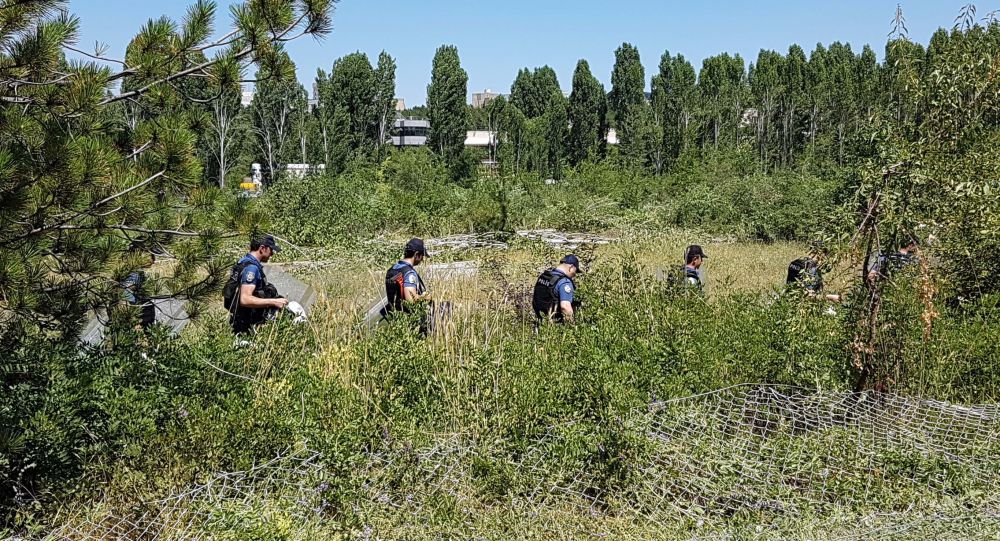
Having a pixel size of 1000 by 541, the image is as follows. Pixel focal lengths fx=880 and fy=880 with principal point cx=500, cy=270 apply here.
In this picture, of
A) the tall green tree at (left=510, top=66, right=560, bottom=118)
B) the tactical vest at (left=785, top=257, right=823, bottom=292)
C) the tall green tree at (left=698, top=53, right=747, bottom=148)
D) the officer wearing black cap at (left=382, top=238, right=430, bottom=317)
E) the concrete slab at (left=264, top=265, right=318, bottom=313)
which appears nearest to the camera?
the tactical vest at (left=785, top=257, right=823, bottom=292)

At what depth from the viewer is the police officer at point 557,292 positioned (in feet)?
24.3

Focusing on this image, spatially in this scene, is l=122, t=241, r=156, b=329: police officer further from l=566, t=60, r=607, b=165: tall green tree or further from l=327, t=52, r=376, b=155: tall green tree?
l=566, t=60, r=607, b=165: tall green tree

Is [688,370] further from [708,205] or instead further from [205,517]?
[708,205]

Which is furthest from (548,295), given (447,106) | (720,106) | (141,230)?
(720,106)

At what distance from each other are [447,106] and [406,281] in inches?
1569

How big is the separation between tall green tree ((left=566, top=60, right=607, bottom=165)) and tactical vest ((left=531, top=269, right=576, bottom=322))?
41456 millimetres

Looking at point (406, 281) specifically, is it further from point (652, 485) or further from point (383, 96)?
point (383, 96)

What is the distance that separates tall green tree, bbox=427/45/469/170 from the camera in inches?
1801

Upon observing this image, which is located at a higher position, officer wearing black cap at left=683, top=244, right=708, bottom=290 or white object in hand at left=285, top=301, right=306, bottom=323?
officer wearing black cap at left=683, top=244, right=708, bottom=290

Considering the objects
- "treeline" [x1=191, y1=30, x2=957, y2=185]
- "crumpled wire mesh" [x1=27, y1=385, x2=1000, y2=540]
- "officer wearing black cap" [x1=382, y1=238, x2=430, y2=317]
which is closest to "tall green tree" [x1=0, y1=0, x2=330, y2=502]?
"crumpled wire mesh" [x1=27, y1=385, x2=1000, y2=540]

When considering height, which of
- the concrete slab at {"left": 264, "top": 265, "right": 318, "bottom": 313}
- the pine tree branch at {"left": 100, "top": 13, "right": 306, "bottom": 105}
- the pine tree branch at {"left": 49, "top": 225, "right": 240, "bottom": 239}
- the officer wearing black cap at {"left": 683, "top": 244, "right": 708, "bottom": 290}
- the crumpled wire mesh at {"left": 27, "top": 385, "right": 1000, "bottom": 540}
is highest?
the pine tree branch at {"left": 100, "top": 13, "right": 306, "bottom": 105}

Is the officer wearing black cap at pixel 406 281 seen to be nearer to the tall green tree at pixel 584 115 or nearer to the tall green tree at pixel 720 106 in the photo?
the tall green tree at pixel 720 106

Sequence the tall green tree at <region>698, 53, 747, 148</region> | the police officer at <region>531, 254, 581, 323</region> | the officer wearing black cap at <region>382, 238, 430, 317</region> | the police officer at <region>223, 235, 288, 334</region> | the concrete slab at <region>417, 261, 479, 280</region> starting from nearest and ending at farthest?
the police officer at <region>223, 235, 288, 334</region>, the officer wearing black cap at <region>382, 238, 430, 317</region>, the police officer at <region>531, 254, 581, 323</region>, the concrete slab at <region>417, 261, 479, 280</region>, the tall green tree at <region>698, 53, 747, 148</region>

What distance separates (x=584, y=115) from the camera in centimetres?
4897
